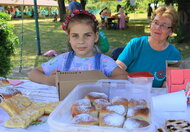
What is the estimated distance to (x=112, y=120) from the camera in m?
0.84

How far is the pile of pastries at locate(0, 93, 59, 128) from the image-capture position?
41.5 inches

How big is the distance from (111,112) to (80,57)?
2.90 feet

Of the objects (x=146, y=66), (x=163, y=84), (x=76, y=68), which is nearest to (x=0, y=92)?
(x=76, y=68)

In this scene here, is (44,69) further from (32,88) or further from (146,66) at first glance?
(146,66)

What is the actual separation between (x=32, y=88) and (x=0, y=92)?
1.28 ft

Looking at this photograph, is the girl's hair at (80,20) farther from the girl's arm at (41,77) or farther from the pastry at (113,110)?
the pastry at (113,110)

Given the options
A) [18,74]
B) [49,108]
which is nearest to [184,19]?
[18,74]

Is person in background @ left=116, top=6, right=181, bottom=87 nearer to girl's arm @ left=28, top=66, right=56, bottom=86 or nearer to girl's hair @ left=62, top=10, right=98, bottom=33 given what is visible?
girl's hair @ left=62, top=10, right=98, bottom=33

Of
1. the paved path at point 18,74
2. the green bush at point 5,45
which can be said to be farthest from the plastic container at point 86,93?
the paved path at point 18,74

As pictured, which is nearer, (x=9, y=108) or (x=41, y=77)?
(x=9, y=108)

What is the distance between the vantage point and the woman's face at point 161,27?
6.74 ft

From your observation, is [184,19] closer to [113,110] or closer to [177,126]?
[177,126]

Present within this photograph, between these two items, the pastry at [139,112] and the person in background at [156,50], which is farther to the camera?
the person in background at [156,50]

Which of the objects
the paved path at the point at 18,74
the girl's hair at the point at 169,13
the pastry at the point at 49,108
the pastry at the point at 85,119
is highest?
the girl's hair at the point at 169,13
